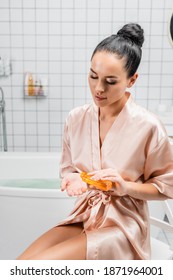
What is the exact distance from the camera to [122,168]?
50.1 inches

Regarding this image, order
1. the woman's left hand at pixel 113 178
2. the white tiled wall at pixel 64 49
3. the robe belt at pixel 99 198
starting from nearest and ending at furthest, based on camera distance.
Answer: the woman's left hand at pixel 113 178 → the robe belt at pixel 99 198 → the white tiled wall at pixel 64 49

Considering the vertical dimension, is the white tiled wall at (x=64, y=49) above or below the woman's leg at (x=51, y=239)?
above

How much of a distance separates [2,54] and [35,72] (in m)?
0.32

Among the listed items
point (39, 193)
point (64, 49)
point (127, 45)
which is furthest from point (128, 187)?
point (64, 49)

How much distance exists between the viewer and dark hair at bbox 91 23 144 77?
3.84 feet

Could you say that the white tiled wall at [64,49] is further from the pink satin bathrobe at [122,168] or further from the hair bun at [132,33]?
the hair bun at [132,33]

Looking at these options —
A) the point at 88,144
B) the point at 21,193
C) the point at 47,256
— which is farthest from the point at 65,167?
the point at 21,193

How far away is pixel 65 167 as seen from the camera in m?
1.47

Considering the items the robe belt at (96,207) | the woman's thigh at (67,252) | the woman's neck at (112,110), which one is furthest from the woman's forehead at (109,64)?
the woman's thigh at (67,252)

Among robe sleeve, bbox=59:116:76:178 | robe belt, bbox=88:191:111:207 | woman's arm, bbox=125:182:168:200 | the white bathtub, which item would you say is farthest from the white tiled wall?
woman's arm, bbox=125:182:168:200

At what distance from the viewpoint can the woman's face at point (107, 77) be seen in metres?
1.15

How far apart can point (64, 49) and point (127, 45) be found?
90.5 inches

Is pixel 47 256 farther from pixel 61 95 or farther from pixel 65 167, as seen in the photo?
pixel 61 95

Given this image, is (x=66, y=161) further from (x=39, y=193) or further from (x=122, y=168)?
(x=39, y=193)
